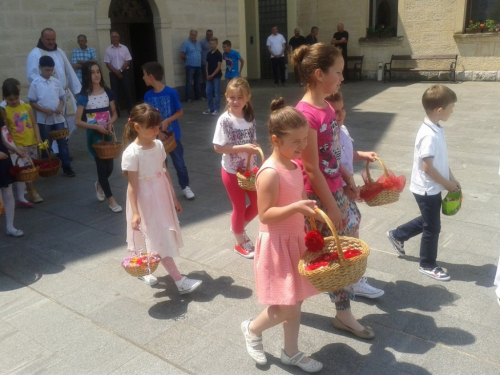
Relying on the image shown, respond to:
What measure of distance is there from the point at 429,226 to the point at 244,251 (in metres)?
1.54

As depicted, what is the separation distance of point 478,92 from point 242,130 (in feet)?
37.1

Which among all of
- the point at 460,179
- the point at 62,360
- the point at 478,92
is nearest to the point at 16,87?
the point at 62,360

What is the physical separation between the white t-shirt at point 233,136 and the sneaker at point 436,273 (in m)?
1.61

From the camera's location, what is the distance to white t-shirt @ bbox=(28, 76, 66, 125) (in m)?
6.99

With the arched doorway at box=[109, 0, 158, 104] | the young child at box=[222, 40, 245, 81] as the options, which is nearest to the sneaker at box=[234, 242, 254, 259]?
the young child at box=[222, 40, 245, 81]

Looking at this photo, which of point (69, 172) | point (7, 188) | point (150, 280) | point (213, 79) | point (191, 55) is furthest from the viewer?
point (191, 55)

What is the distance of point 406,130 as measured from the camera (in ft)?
30.1

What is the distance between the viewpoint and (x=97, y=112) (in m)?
5.65

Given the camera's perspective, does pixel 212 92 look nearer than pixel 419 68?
Yes

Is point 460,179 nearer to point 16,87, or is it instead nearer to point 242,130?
point 242,130

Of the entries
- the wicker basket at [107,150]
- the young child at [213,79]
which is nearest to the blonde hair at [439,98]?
the wicker basket at [107,150]

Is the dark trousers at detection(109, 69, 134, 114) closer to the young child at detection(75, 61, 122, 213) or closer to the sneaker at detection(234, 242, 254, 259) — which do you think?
the young child at detection(75, 61, 122, 213)

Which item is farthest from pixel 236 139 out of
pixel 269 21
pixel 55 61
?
pixel 269 21

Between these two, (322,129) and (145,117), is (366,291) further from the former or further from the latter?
(145,117)
